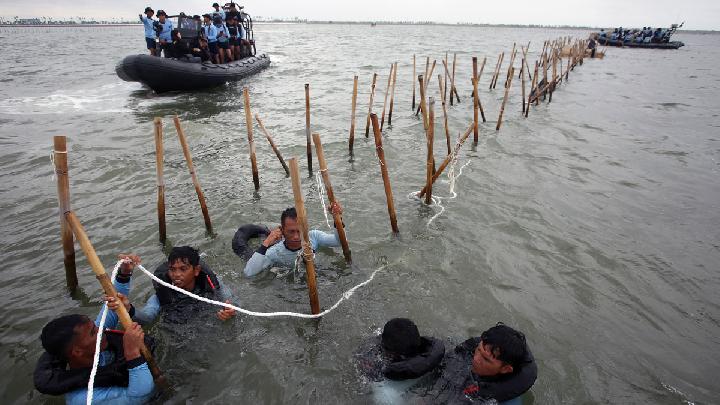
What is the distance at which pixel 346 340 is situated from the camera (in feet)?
15.4

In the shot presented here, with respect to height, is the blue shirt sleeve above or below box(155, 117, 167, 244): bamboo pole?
below

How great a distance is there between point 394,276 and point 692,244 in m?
5.65

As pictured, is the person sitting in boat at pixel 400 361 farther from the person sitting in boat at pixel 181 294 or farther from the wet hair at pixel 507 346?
the person sitting in boat at pixel 181 294

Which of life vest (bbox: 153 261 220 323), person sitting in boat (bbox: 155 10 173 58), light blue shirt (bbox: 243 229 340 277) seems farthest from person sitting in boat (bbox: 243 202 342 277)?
person sitting in boat (bbox: 155 10 173 58)

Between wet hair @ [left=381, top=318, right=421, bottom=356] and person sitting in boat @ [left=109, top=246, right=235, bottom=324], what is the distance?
7.26 ft

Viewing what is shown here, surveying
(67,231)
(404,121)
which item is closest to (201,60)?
(404,121)

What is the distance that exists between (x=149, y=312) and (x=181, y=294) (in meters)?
0.40

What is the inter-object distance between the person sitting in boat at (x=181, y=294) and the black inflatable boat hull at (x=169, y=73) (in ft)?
51.2

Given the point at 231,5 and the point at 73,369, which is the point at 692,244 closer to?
the point at 73,369

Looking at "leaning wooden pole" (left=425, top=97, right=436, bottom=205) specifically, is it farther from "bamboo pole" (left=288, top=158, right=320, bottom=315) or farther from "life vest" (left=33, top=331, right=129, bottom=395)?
"life vest" (left=33, top=331, right=129, bottom=395)

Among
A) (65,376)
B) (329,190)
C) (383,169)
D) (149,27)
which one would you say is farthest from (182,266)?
(149,27)

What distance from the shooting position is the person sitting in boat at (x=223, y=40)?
63.8 feet

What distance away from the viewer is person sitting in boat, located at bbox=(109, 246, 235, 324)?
4.21 metres

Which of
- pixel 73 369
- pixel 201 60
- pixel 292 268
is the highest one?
pixel 201 60
